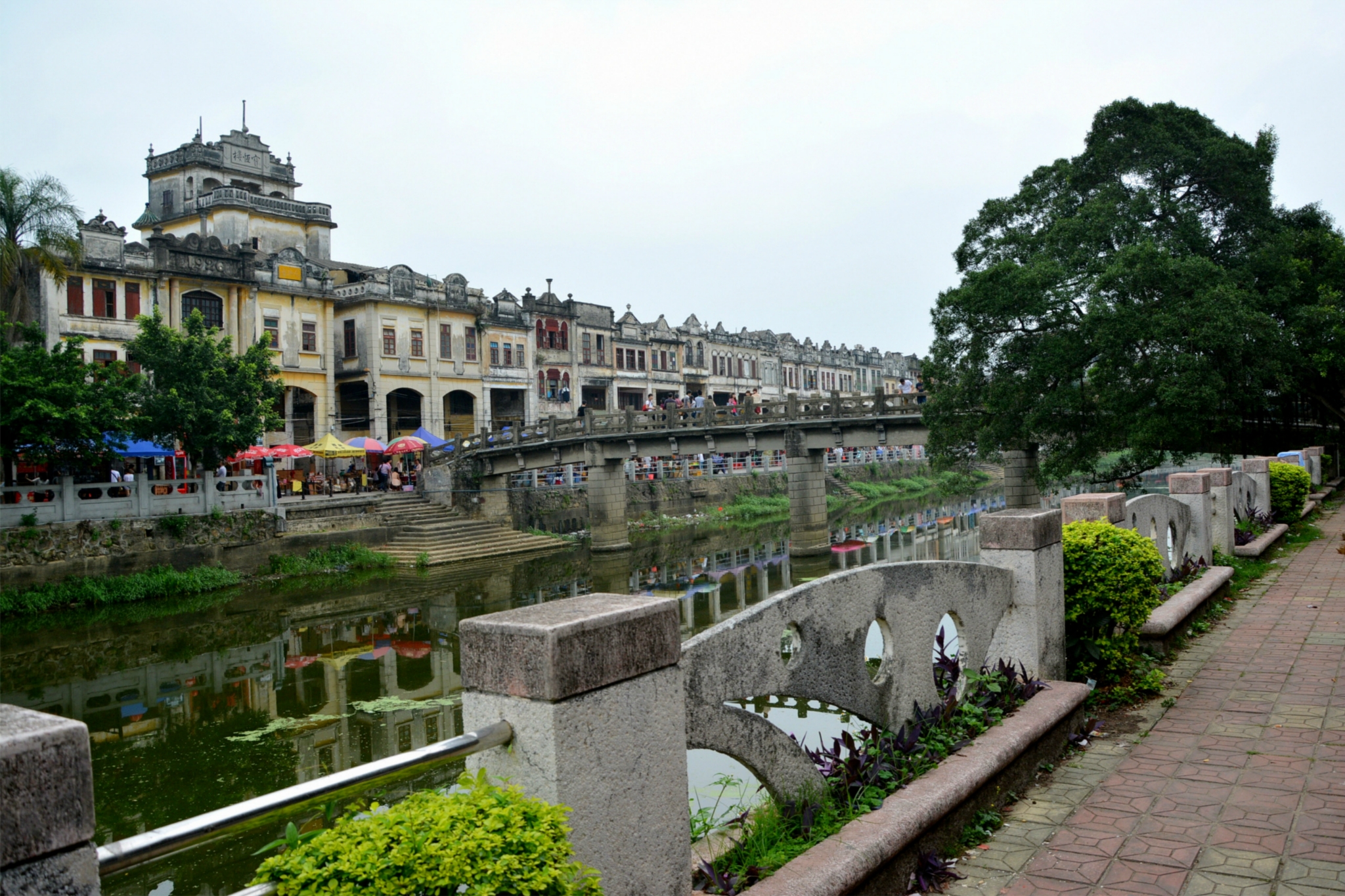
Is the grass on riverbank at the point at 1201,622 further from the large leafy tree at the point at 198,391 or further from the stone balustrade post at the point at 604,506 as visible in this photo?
the stone balustrade post at the point at 604,506

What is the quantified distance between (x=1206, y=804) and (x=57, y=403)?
71.6 feet

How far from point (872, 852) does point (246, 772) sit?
9259 mm

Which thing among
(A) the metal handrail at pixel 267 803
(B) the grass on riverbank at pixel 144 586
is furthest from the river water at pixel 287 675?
(A) the metal handrail at pixel 267 803

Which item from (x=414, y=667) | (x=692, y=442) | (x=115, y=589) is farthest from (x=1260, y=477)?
(x=115, y=589)

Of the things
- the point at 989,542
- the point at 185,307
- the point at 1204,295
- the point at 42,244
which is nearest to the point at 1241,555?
the point at 989,542

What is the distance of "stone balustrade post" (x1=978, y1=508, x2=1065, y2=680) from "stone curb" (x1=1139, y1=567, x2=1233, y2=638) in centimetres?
136

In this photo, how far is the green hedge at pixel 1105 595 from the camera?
656cm

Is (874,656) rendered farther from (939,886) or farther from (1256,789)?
(939,886)

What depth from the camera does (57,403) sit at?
2033cm

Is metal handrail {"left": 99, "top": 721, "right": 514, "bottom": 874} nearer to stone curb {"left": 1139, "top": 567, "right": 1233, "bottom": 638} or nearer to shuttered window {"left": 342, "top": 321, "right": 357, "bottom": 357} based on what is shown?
stone curb {"left": 1139, "top": 567, "right": 1233, "bottom": 638}

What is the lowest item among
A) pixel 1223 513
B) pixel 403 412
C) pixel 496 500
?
pixel 496 500

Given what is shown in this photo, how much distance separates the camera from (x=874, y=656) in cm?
1144

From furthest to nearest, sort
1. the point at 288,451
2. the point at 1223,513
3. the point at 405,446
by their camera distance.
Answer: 1. the point at 405,446
2. the point at 288,451
3. the point at 1223,513

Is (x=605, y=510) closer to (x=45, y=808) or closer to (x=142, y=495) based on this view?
(x=142, y=495)
